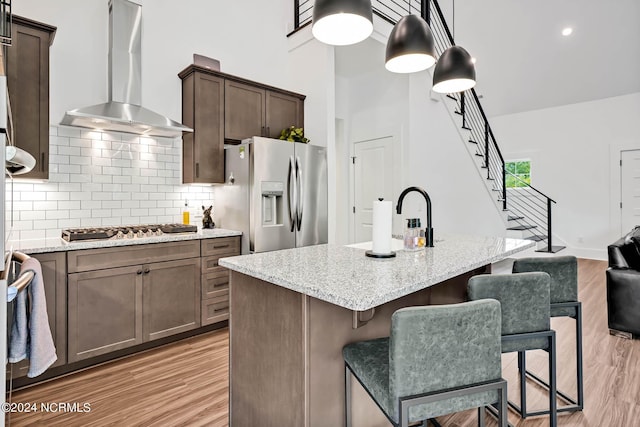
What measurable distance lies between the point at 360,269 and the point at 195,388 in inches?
61.3

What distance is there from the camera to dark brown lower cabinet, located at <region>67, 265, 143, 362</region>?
246 cm

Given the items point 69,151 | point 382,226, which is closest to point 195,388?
point 382,226

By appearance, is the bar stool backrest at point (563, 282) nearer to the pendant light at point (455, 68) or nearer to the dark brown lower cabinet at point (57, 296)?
the pendant light at point (455, 68)

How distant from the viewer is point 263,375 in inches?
61.1

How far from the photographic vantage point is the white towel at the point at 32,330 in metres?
1.55

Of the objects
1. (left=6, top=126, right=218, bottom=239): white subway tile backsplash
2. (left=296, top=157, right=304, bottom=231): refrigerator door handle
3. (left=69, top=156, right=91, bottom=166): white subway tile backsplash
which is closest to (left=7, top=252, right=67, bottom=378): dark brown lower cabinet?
(left=6, top=126, right=218, bottom=239): white subway tile backsplash

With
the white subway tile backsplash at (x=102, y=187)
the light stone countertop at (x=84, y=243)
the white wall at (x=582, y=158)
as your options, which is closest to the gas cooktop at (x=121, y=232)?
the light stone countertop at (x=84, y=243)

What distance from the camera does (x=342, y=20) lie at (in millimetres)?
1832

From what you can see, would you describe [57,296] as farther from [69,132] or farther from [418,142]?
[418,142]

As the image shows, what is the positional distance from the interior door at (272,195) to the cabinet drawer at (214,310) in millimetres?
572

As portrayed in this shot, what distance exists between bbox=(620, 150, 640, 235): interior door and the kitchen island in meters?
6.54

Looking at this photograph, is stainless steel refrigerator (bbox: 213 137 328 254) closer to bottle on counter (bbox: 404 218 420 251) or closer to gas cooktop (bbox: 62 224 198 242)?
gas cooktop (bbox: 62 224 198 242)

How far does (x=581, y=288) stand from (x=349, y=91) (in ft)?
14.0

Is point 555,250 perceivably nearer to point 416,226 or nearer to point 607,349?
point 607,349
